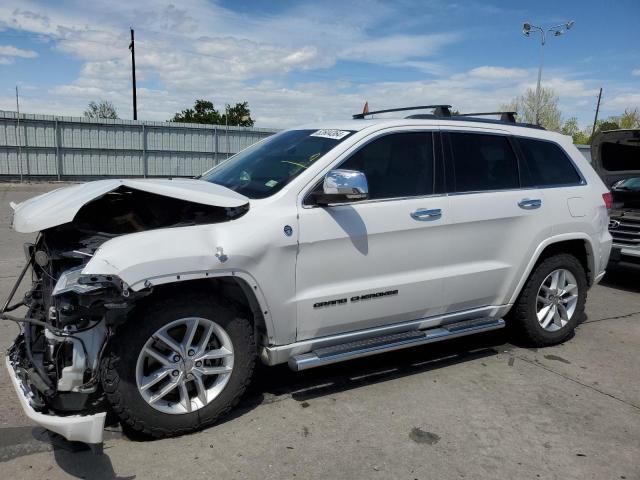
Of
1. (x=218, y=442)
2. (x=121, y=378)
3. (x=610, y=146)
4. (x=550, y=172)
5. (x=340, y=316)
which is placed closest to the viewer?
(x=121, y=378)

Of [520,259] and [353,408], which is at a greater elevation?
[520,259]

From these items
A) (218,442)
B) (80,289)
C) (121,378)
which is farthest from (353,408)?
(80,289)

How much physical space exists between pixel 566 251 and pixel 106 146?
1982cm

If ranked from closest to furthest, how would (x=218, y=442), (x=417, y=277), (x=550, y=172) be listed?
(x=218, y=442)
(x=417, y=277)
(x=550, y=172)

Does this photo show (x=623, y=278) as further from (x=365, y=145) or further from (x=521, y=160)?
(x=365, y=145)

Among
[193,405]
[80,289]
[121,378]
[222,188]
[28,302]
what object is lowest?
[193,405]

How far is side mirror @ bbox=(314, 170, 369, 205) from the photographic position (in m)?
3.53

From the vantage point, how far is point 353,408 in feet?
12.6

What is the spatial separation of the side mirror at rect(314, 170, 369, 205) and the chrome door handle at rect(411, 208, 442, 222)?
63 centimetres

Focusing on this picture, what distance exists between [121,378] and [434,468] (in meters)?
1.82

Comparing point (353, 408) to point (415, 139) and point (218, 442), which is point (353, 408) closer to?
point (218, 442)

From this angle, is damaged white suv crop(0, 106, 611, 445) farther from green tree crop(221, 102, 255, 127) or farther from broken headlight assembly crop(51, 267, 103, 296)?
green tree crop(221, 102, 255, 127)

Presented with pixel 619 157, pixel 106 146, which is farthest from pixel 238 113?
pixel 619 157

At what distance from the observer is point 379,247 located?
393 cm
